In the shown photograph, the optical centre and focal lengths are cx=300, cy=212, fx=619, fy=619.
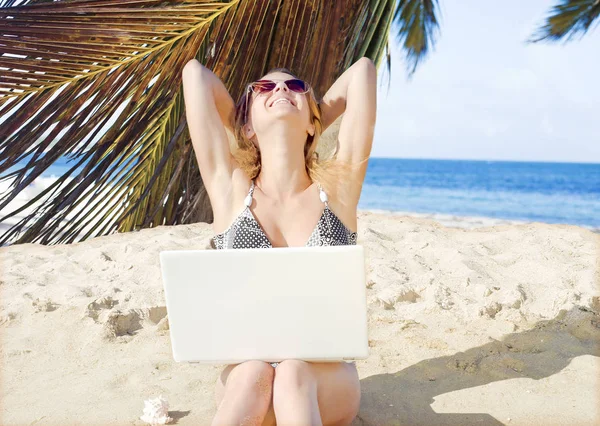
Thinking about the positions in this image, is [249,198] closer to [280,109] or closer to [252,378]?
[280,109]

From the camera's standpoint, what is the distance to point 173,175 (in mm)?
3137

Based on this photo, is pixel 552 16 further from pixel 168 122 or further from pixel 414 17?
pixel 168 122

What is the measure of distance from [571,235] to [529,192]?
2043 centimetres

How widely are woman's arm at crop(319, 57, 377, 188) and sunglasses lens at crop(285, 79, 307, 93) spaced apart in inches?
7.4

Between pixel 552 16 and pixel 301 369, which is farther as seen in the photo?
pixel 552 16

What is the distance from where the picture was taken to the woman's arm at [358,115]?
78.0 inches

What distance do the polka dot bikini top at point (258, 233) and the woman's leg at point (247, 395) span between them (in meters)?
0.37

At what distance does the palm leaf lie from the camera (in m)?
2.35

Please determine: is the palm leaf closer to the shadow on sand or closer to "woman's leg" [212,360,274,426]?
"woman's leg" [212,360,274,426]

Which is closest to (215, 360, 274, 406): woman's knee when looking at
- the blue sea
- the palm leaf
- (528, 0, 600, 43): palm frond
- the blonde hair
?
the blonde hair

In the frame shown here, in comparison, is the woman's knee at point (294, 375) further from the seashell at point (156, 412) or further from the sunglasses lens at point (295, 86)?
the sunglasses lens at point (295, 86)

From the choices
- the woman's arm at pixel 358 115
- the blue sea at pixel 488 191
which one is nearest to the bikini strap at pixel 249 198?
the woman's arm at pixel 358 115

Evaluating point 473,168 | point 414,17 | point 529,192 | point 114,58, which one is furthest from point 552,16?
point 473,168

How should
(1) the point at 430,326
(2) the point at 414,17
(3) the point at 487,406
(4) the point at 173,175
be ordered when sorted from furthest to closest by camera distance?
1. (2) the point at 414,17
2. (4) the point at 173,175
3. (1) the point at 430,326
4. (3) the point at 487,406
